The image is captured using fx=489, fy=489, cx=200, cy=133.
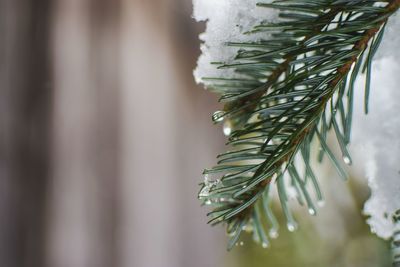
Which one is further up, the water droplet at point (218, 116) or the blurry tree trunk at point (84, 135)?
the blurry tree trunk at point (84, 135)

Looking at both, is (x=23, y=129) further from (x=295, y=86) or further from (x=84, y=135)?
(x=295, y=86)

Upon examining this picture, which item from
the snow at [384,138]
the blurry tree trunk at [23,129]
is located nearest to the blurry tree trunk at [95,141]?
the blurry tree trunk at [23,129]

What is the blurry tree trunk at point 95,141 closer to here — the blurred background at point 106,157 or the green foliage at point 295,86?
the blurred background at point 106,157

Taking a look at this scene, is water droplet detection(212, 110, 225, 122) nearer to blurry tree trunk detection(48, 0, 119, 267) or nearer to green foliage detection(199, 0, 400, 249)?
green foliage detection(199, 0, 400, 249)

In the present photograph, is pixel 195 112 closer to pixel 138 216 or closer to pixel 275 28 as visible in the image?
pixel 138 216

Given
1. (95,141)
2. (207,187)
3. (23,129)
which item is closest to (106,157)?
(95,141)

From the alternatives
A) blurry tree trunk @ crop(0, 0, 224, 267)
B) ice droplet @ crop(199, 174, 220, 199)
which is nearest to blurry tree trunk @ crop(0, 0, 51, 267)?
blurry tree trunk @ crop(0, 0, 224, 267)
